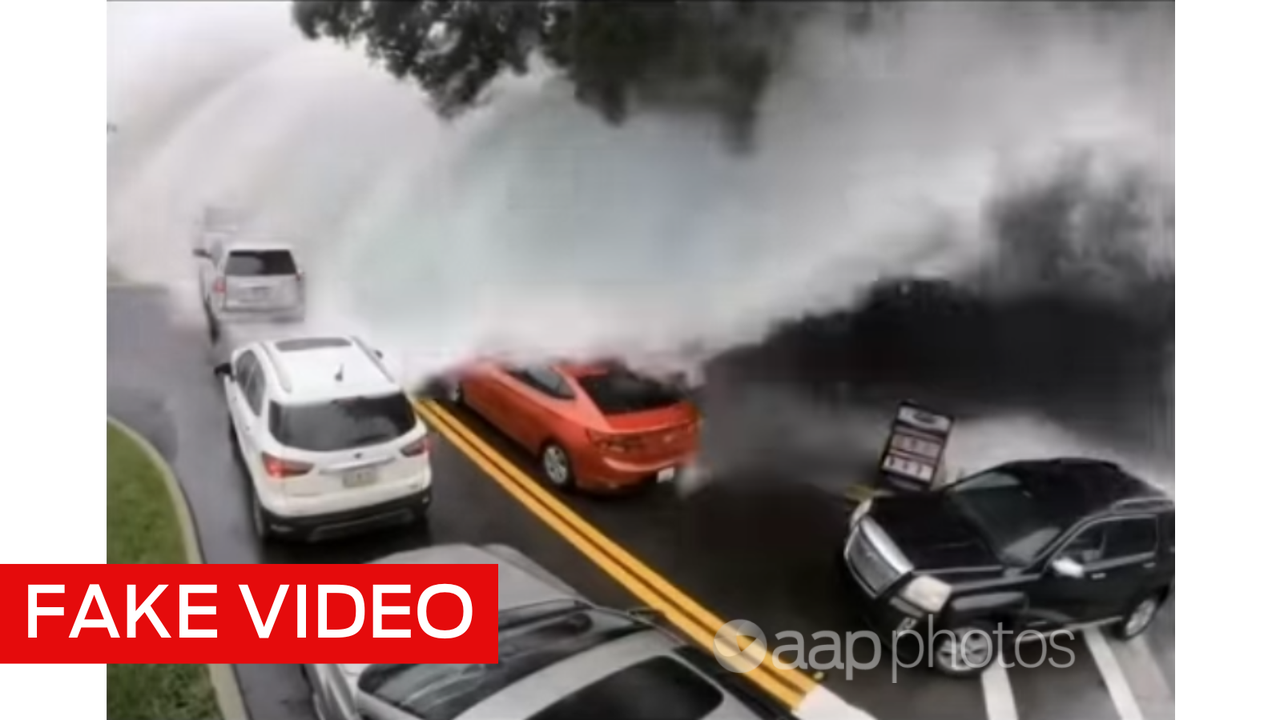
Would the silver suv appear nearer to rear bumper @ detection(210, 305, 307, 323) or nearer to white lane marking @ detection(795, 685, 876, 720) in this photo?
rear bumper @ detection(210, 305, 307, 323)

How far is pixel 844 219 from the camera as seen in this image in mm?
2324

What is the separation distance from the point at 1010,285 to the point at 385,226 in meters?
1.41

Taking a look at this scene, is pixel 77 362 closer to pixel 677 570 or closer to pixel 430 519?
pixel 430 519

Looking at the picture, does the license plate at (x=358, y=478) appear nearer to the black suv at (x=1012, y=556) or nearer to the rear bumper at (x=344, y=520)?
the rear bumper at (x=344, y=520)

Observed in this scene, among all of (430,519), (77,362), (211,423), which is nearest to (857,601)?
(430,519)

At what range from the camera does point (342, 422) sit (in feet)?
7.19

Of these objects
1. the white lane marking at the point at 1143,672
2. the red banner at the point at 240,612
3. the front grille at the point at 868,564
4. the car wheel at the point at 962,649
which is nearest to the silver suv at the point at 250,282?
the red banner at the point at 240,612

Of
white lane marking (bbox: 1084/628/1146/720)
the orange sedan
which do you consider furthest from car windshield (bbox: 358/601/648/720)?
white lane marking (bbox: 1084/628/1146/720)

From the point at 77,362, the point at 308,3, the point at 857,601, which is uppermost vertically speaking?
the point at 308,3

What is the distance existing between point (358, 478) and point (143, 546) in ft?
1.58

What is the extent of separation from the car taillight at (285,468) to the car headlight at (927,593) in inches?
51.7

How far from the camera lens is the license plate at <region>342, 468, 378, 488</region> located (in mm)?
2174

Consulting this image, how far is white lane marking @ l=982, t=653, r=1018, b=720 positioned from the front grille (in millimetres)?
289

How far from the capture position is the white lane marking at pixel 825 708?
2180mm
